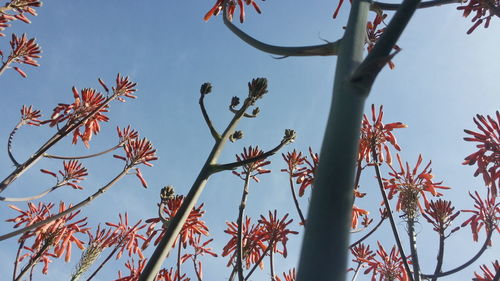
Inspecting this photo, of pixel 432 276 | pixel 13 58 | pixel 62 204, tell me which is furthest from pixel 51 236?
pixel 432 276

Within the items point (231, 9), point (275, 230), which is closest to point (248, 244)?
point (275, 230)

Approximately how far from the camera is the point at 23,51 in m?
5.79

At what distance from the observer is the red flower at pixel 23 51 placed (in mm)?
5660

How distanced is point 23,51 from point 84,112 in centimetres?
158

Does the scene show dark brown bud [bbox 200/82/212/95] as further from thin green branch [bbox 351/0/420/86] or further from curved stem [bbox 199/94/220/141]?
thin green branch [bbox 351/0/420/86]

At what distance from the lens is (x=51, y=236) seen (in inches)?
169

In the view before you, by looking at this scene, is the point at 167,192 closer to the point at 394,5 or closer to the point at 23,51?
the point at 394,5

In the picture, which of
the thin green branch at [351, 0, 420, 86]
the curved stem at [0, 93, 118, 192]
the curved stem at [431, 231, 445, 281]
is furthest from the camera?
the curved stem at [0, 93, 118, 192]

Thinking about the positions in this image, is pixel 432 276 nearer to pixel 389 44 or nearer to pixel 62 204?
pixel 389 44

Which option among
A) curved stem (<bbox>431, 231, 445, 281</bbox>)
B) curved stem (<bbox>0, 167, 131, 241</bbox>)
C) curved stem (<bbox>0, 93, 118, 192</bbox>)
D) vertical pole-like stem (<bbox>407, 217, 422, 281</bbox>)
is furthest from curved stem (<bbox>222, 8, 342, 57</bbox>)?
curved stem (<bbox>0, 93, 118, 192</bbox>)

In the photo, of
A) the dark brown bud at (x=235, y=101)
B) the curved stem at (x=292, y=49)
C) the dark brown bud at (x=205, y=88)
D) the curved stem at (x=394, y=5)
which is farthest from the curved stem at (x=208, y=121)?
the curved stem at (x=394, y=5)

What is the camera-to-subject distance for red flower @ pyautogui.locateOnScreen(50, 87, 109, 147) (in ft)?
16.8

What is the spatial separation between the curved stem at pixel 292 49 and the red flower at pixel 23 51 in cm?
503

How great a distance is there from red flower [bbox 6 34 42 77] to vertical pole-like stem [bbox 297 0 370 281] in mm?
5918
